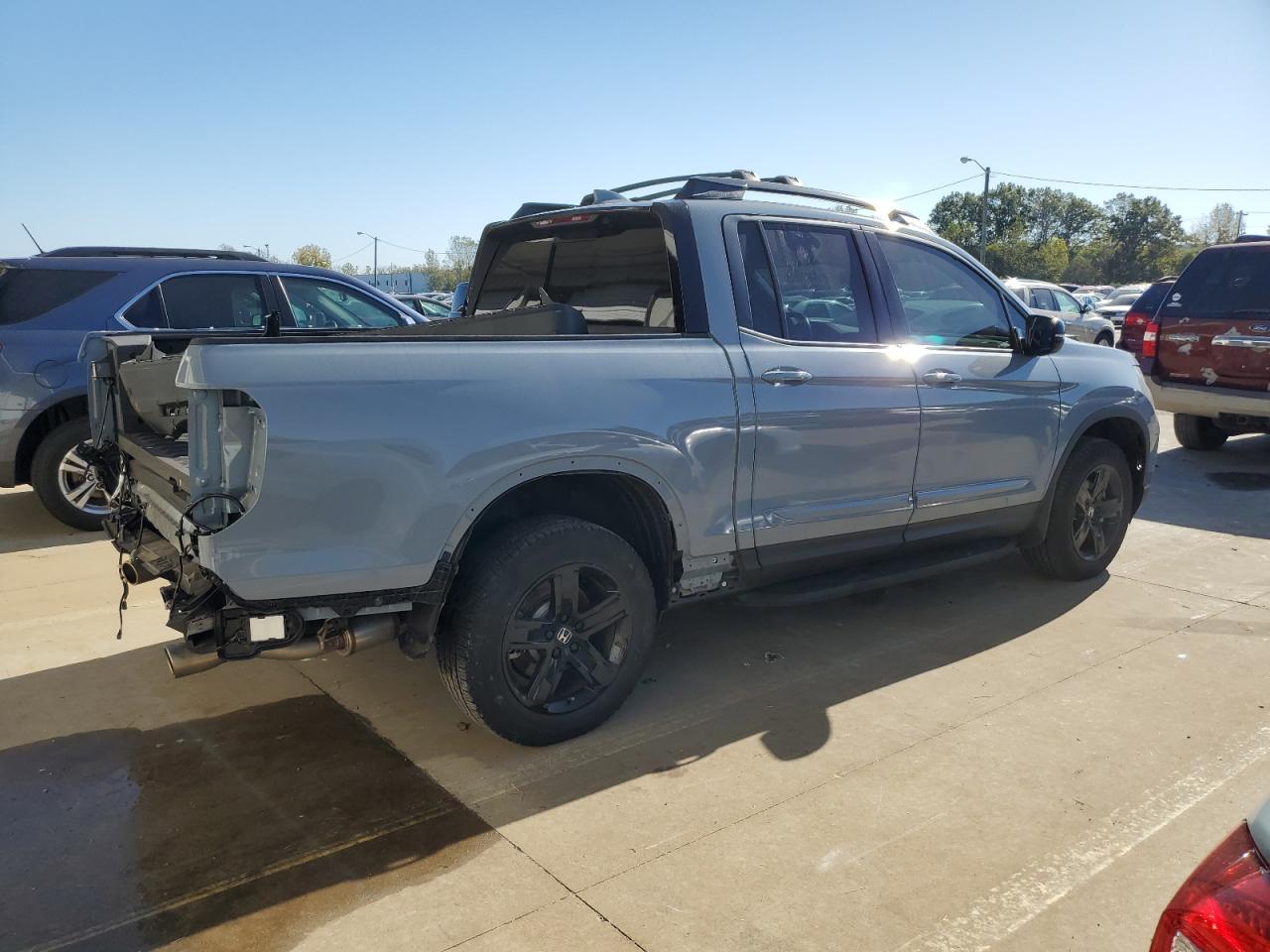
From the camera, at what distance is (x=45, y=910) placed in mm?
2617

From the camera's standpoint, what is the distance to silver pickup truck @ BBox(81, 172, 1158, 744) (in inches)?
112

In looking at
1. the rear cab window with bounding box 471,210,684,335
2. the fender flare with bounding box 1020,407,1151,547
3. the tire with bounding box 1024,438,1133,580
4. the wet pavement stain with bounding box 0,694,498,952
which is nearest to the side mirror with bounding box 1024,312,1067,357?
the fender flare with bounding box 1020,407,1151,547

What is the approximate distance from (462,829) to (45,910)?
115cm

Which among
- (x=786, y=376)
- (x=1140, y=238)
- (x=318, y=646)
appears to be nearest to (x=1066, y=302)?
(x=786, y=376)

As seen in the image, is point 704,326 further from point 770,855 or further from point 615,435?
point 770,855

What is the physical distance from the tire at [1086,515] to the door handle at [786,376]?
2.10 m

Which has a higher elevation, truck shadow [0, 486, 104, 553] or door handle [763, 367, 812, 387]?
door handle [763, 367, 812, 387]

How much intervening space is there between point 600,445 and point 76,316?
4884 mm

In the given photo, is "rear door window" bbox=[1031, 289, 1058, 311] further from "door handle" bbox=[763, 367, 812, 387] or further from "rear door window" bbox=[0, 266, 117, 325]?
"rear door window" bbox=[0, 266, 117, 325]

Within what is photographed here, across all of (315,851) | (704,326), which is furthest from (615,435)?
(315,851)

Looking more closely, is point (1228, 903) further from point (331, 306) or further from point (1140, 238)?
point (1140, 238)

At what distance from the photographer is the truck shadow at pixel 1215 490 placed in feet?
23.0

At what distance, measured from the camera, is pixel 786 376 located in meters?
3.82

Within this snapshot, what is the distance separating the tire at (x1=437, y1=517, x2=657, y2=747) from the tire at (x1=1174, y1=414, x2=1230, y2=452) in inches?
330
